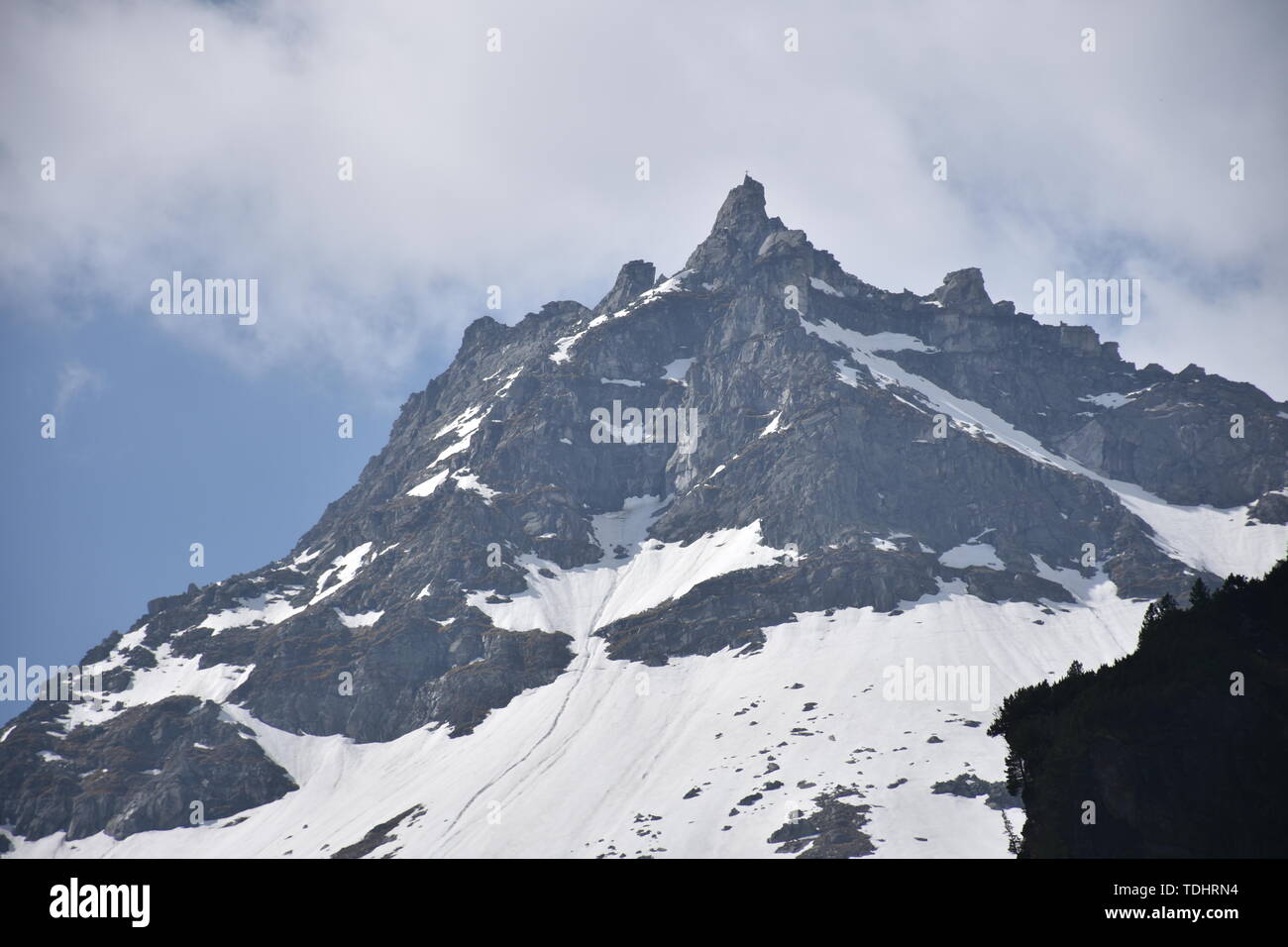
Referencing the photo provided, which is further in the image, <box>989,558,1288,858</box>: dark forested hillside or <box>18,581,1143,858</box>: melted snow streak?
<box>18,581,1143,858</box>: melted snow streak

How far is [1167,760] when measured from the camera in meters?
65.2

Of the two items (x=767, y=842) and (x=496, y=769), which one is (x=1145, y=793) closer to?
(x=767, y=842)

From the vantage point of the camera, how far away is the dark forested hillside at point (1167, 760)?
62125 millimetres

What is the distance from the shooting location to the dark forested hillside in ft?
204

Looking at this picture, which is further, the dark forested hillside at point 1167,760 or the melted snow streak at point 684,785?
the melted snow streak at point 684,785

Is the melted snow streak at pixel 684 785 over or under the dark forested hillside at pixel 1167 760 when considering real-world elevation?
under

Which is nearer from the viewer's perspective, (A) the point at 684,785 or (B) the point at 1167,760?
(B) the point at 1167,760

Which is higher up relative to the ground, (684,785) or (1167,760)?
(1167,760)

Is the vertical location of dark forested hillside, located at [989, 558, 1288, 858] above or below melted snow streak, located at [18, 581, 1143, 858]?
above

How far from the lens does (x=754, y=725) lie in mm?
182750

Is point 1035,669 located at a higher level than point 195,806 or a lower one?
higher
